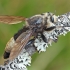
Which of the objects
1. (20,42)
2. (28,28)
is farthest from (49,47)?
(20,42)

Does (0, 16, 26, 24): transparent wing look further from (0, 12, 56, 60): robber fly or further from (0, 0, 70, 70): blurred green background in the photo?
(0, 0, 70, 70): blurred green background

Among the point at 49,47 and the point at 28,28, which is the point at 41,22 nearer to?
the point at 28,28


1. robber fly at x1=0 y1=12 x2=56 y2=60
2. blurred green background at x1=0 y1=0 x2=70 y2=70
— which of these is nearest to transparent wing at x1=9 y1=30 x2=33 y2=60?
robber fly at x1=0 y1=12 x2=56 y2=60

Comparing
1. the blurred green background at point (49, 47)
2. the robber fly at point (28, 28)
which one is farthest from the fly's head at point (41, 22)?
the blurred green background at point (49, 47)

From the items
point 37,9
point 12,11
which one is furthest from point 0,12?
point 37,9

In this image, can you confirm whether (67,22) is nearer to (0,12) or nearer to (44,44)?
(44,44)
